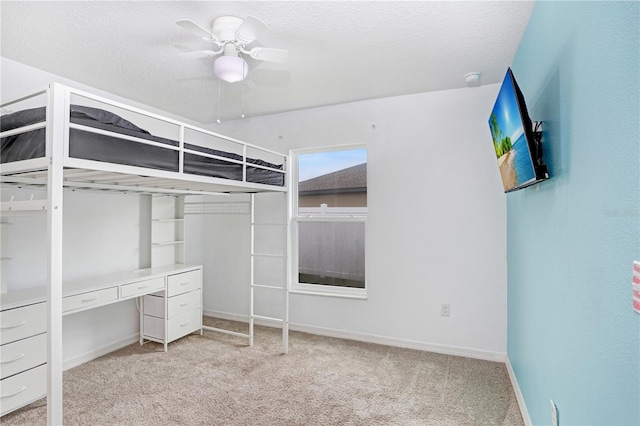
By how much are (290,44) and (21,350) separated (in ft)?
8.64

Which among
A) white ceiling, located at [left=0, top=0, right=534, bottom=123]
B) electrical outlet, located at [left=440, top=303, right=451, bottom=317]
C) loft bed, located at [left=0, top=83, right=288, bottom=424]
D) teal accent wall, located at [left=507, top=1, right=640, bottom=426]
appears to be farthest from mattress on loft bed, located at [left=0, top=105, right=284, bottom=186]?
electrical outlet, located at [left=440, top=303, right=451, bottom=317]

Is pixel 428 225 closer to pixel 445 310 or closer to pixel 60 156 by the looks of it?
pixel 445 310

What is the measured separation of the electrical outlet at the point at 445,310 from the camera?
3148 millimetres

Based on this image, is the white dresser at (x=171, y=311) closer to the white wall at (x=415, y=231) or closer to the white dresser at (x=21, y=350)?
the white wall at (x=415, y=231)

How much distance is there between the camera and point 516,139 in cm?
164

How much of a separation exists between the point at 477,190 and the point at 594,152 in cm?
202

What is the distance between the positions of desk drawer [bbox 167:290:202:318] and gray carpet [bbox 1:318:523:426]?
317mm

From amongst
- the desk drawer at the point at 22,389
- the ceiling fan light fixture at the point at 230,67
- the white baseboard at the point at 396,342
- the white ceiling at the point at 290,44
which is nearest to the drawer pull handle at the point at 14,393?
the desk drawer at the point at 22,389

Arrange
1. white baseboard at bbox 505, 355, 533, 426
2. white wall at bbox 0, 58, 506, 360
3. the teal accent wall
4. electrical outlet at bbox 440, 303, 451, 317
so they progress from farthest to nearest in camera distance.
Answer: electrical outlet at bbox 440, 303, 451, 317
white wall at bbox 0, 58, 506, 360
white baseboard at bbox 505, 355, 533, 426
the teal accent wall

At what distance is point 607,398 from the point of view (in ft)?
3.40

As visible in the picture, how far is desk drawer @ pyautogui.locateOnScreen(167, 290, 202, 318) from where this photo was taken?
3.30 m

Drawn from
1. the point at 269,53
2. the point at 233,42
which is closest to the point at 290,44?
the point at 269,53

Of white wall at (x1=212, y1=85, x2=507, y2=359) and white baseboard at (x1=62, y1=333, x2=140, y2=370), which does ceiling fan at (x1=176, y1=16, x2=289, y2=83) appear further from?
white baseboard at (x1=62, y1=333, x2=140, y2=370)

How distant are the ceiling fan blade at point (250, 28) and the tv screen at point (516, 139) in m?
1.25
